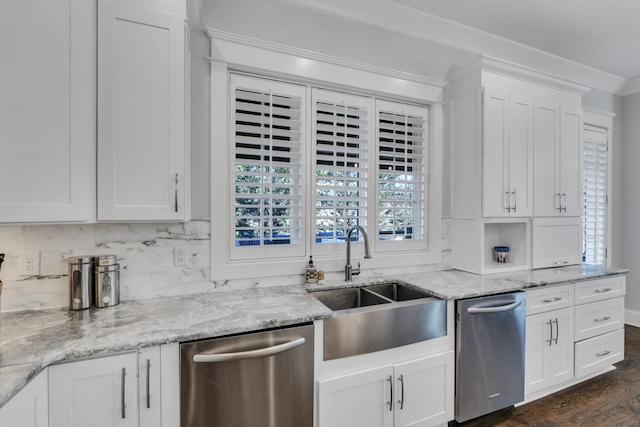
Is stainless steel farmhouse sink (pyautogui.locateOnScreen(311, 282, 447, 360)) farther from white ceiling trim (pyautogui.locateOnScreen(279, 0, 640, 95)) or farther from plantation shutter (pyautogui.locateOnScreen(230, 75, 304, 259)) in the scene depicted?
white ceiling trim (pyautogui.locateOnScreen(279, 0, 640, 95))

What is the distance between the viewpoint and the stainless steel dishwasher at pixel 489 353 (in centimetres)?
198

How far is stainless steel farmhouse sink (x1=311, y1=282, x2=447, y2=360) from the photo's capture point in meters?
1.66

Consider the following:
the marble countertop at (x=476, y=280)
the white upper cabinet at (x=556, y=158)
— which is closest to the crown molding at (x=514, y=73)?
the white upper cabinet at (x=556, y=158)

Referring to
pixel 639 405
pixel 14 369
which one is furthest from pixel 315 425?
pixel 639 405

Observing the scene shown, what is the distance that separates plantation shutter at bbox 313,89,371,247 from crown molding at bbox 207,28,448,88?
224 millimetres

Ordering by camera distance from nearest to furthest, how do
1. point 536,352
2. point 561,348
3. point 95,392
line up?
point 95,392 < point 536,352 < point 561,348

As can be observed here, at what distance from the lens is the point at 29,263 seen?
168cm

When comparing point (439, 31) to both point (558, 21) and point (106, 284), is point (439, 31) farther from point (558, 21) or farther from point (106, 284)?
point (106, 284)

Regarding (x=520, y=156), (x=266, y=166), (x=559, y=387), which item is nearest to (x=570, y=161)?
(x=520, y=156)

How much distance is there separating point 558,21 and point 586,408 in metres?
3.08

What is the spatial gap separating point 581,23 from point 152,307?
3.94m

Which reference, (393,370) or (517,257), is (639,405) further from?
(393,370)

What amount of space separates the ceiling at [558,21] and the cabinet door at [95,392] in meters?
2.91

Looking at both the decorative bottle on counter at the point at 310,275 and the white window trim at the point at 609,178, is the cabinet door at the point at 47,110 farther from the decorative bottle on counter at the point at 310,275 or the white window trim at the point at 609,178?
the white window trim at the point at 609,178
